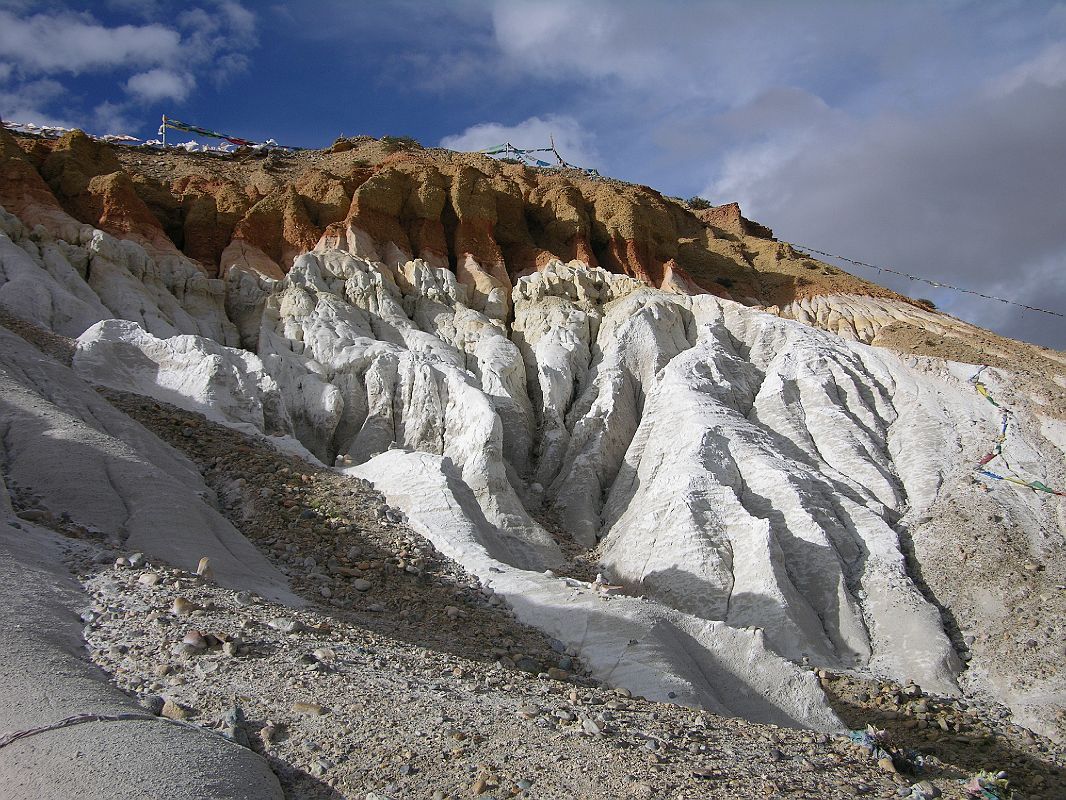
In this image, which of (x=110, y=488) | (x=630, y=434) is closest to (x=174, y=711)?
(x=110, y=488)

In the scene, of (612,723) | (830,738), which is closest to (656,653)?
(830,738)

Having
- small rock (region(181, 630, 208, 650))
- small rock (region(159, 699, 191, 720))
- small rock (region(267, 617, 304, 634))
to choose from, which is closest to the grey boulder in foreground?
small rock (region(159, 699, 191, 720))

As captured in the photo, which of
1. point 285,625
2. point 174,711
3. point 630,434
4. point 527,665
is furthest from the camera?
point 630,434

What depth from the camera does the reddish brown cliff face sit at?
1156 inches

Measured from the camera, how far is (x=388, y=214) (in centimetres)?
3250

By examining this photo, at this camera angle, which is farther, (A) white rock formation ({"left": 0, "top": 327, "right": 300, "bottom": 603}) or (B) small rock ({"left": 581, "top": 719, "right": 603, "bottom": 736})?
(A) white rock formation ({"left": 0, "top": 327, "right": 300, "bottom": 603})

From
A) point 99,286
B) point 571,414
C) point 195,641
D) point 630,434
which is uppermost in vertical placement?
point 99,286

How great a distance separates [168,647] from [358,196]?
2696 centimetres

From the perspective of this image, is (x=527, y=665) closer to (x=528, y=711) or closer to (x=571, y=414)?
(x=528, y=711)

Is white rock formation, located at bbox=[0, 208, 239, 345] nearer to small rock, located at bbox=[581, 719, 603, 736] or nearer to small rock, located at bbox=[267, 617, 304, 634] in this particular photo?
small rock, located at bbox=[267, 617, 304, 634]

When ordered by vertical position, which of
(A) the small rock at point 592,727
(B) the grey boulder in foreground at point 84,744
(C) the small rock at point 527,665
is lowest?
(B) the grey boulder in foreground at point 84,744

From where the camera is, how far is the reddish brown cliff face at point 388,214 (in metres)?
29.4

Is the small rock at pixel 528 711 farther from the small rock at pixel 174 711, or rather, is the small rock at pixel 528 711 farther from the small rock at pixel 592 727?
the small rock at pixel 174 711

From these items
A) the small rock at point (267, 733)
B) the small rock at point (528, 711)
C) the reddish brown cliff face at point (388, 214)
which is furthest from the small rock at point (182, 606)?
the reddish brown cliff face at point (388, 214)
